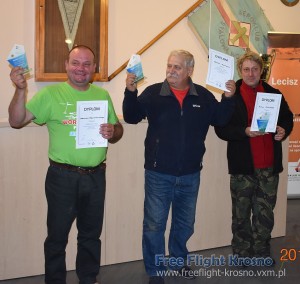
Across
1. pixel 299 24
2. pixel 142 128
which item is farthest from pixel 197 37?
pixel 142 128

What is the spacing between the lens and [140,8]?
14.0ft

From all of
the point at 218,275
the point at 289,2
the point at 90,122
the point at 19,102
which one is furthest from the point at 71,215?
the point at 289,2

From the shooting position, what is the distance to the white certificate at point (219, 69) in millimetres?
2584

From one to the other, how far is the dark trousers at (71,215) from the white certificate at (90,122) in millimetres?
176

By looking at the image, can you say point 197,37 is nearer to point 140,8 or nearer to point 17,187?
point 140,8

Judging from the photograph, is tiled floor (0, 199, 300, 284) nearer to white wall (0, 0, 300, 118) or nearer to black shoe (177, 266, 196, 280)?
black shoe (177, 266, 196, 280)

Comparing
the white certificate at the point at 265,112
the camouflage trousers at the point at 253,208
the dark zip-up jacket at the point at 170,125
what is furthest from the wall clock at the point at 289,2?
the dark zip-up jacket at the point at 170,125

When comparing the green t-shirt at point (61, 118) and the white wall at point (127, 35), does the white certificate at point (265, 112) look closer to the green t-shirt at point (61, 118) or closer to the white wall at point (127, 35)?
the green t-shirt at point (61, 118)

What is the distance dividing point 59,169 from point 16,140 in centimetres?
51

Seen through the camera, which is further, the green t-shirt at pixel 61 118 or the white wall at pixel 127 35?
the white wall at pixel 127 35

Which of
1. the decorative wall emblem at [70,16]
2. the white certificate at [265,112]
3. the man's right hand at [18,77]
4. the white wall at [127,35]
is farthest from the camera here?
the decorative wall emblem at [70,16]

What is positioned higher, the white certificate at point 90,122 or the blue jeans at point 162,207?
the white certificate at point 90,122

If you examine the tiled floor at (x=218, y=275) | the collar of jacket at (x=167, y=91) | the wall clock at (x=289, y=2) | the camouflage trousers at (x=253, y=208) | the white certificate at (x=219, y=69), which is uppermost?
the wall clock at (x=289, y=2)

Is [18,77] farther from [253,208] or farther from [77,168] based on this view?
[253,208]
